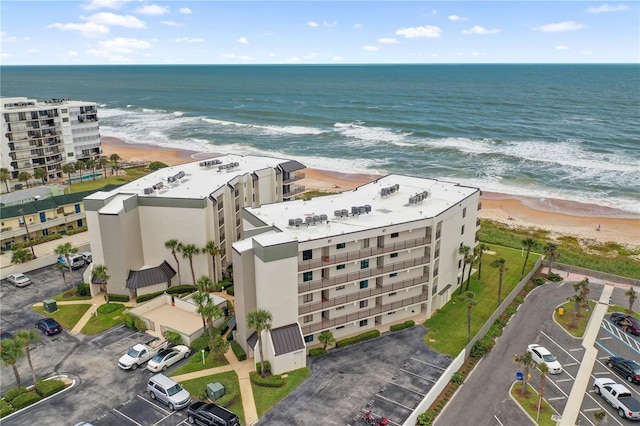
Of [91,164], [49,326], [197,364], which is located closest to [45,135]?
[91,164]

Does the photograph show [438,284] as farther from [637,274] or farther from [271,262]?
[637,274]

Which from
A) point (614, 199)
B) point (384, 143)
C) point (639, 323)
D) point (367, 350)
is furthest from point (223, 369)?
point (384, 143)

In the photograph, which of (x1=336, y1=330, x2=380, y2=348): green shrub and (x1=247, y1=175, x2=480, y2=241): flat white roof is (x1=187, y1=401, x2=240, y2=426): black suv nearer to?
(x1=336, y1=330, x2=380, y2=348): green shrub

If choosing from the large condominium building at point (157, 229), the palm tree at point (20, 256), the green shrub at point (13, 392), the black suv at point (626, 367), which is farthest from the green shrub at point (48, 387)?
the black suv at point (626, 367)

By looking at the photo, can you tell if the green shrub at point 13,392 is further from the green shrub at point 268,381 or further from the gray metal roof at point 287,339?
the gray metal roof at point 287,339

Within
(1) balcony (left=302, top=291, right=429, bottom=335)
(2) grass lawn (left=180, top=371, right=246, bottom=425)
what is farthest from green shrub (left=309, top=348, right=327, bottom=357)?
(2) grass lawn (left=180, top=371, right=246, bottom=425)

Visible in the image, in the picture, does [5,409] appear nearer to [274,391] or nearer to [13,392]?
[13,392]
